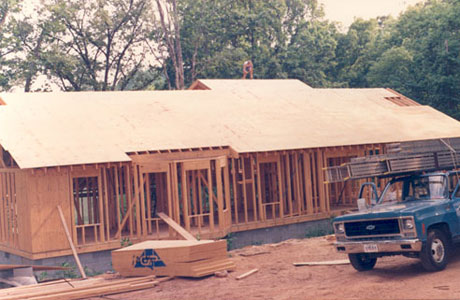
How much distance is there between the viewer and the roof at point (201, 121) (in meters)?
19.4

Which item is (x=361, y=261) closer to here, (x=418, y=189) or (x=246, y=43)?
(x=418, y=189)

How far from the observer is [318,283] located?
13.5 meters

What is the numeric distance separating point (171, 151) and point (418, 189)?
8.58m

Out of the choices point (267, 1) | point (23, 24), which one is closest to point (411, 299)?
point (23, 24)

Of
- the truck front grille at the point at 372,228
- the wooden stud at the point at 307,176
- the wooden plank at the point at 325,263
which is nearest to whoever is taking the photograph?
the truck front grille at the point at 372,228

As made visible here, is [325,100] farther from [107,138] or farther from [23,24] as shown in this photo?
[23,24]

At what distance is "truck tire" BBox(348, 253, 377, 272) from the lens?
14.0 meters

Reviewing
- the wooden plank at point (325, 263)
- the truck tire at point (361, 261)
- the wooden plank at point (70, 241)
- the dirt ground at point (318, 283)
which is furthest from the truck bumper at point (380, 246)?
the wooden plank at point (70, 241)

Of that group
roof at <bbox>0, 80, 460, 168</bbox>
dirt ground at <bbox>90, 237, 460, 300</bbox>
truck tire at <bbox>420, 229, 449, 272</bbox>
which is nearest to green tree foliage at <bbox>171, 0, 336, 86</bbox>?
roof at <bbox>0, 80, 460, 168</bbox>

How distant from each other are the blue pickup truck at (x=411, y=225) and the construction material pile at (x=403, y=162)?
35 cm

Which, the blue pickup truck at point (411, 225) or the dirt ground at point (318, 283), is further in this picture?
the blue pickup truck at point (411, 225)

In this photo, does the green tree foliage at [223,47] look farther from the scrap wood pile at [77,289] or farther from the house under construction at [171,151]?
the scrap wood pile at [77,289]

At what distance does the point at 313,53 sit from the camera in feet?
159

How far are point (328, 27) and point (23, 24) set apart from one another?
2333 cm
